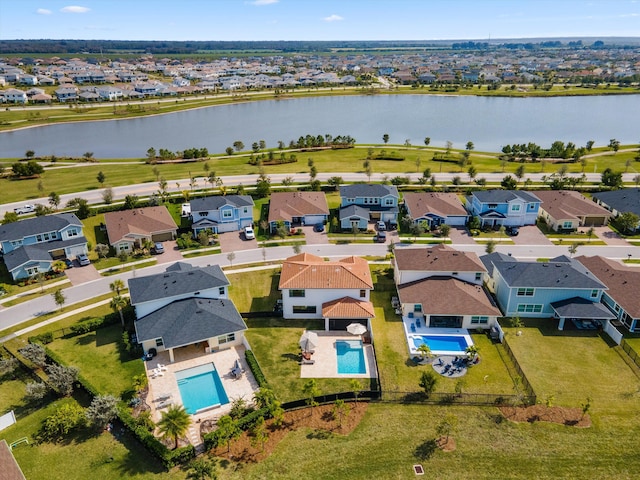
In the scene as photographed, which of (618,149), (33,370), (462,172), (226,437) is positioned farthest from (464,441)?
(618,149)

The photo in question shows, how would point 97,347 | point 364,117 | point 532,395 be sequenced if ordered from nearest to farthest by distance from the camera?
point 532,395, point 97,347, point 364,117

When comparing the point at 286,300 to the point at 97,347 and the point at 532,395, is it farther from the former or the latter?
the point at 532,395

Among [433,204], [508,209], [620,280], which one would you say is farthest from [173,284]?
[508,209]

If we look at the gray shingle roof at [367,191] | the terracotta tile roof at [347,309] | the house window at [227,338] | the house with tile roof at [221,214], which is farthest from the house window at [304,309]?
the gray shingle roof at [367,191]

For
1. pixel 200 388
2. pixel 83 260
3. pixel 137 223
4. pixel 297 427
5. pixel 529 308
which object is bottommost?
pixel 297 427

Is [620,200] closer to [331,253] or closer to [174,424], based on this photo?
[331,253]

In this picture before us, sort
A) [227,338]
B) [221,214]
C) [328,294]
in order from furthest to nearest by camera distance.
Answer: [221,214]
[328,294]
[227,338]
